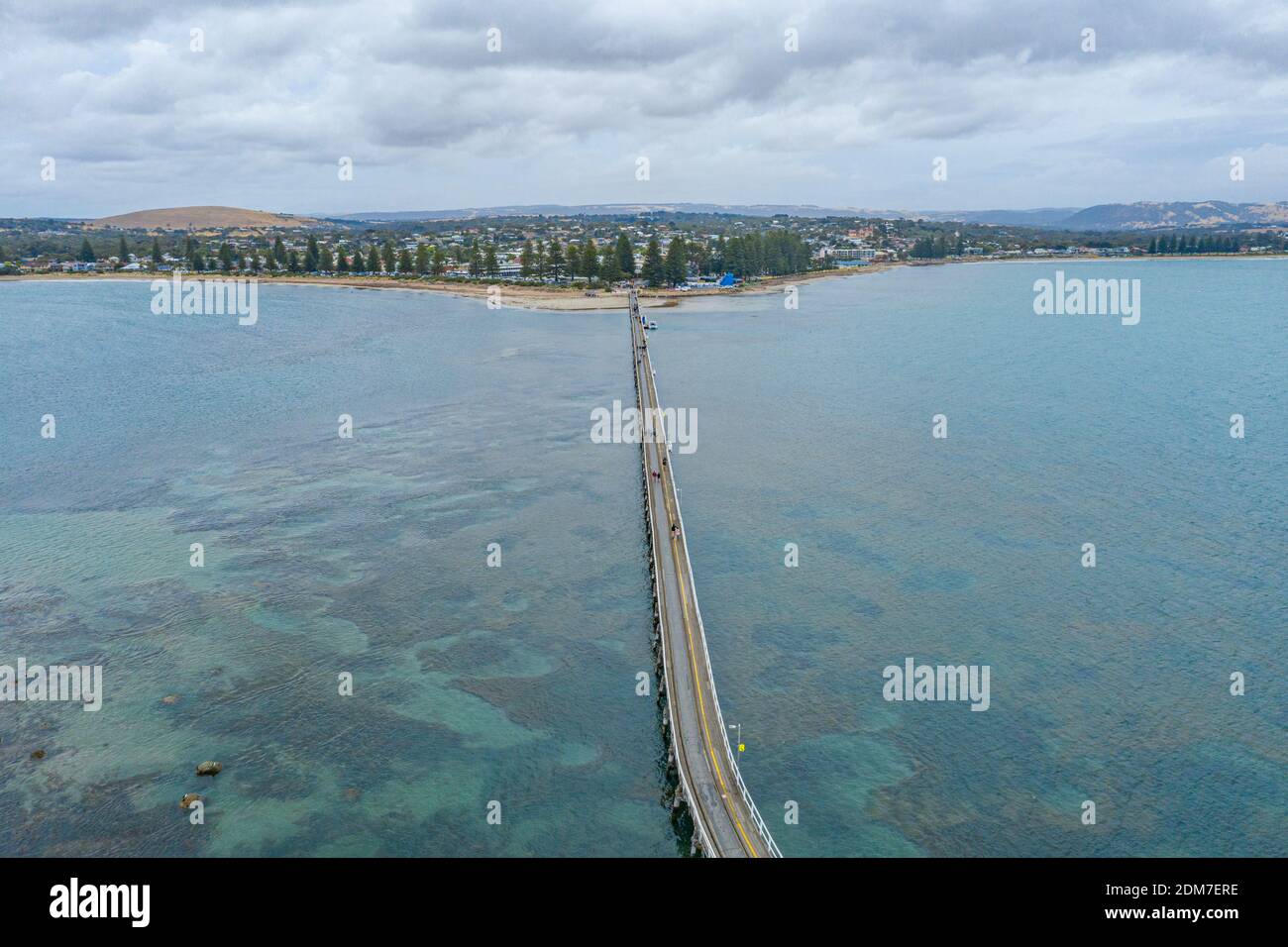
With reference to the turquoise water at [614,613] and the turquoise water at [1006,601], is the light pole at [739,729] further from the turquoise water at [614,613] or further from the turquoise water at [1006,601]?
the turquoise water at [614,613]

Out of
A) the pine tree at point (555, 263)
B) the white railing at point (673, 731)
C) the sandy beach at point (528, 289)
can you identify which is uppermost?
the pine tree at point (555, 263)

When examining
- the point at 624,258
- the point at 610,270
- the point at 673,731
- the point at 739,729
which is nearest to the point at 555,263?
the point at 610,270

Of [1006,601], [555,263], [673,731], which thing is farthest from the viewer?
[555,263]

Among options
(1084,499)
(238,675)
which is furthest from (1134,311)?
(238,675)

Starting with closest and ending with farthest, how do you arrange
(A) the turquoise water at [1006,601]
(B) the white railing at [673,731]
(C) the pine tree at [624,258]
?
(B) the white railing at [673,731], (A) the turquoise water at [1006,601], (C) the pine tree at [624,258]

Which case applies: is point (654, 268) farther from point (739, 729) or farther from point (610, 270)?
point (739, 729)

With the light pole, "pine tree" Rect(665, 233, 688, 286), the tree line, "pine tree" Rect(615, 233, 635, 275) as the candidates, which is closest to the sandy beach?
"pine tree" Rect(665, 233, 688, 286)

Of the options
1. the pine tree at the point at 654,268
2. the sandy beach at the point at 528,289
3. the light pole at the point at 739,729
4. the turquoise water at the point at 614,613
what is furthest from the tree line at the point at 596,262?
the light pole at the point at 739,729

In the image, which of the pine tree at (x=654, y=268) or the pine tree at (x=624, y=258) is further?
the pine tree at (x=624, y=258)

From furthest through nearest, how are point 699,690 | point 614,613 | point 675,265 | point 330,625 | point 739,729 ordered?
point 675,265 → point 614,613 → point 330,625 → point 699,690 → point 739,729
